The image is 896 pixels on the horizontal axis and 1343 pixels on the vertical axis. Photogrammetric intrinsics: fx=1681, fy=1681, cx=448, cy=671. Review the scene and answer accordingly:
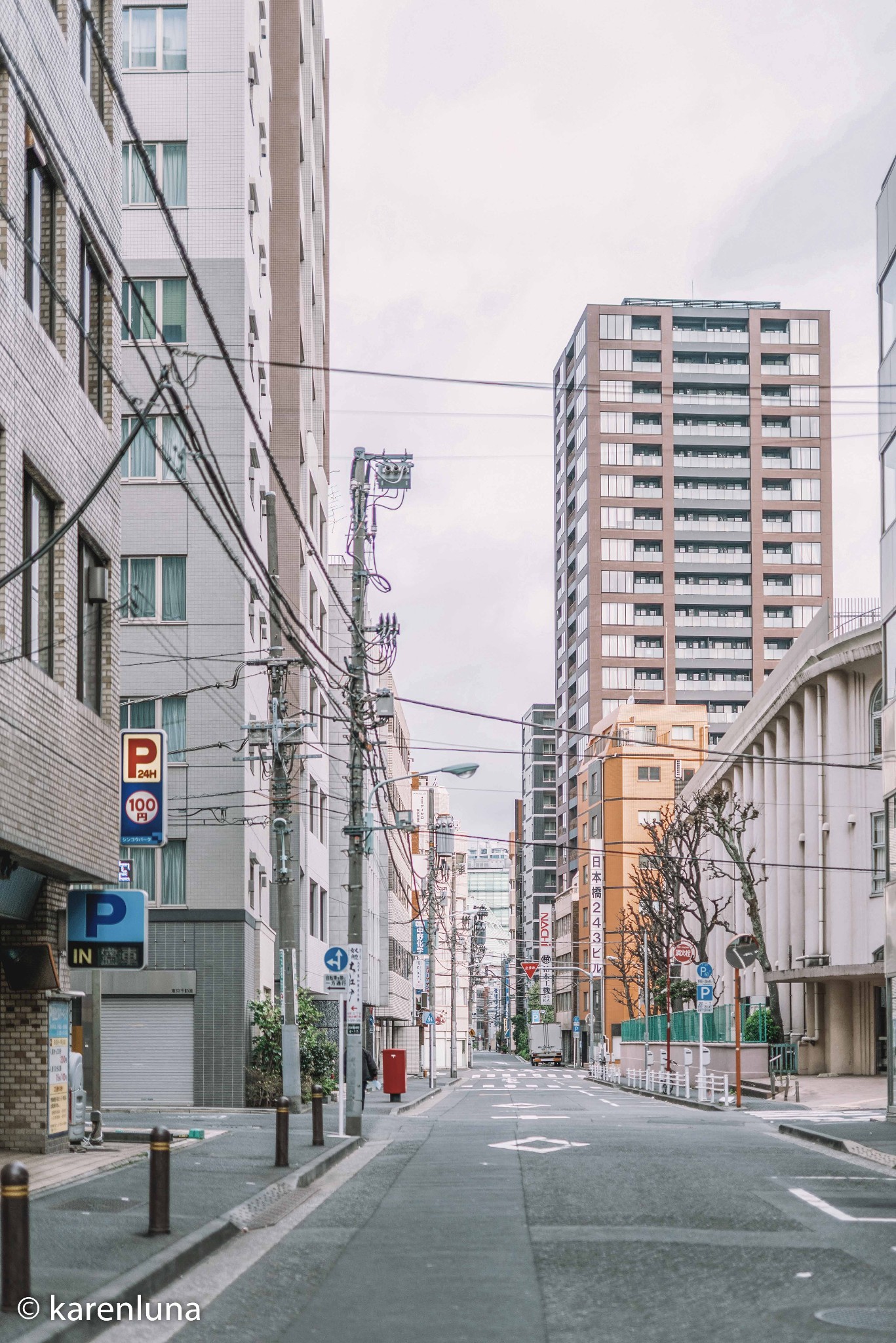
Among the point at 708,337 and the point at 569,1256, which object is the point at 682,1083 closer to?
the point at 569,1256

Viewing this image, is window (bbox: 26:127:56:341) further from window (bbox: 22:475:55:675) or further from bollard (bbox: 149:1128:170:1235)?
bollard (bbox: 149:1128:170:1235)

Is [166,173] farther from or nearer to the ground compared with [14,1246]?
farther from the ground

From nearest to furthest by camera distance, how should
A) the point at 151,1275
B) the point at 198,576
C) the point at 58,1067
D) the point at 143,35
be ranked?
the point at 151,1275 < the point at 58,1067 < the point at 198,576 < the point at 143,35

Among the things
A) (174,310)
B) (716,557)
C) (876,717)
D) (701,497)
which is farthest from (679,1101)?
(701,497)

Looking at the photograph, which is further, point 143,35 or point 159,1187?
point 143,35

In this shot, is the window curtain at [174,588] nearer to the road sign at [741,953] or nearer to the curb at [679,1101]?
the road sign at [741,953]

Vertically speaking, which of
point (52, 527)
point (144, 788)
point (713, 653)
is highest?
point (713, 653)

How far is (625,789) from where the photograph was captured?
122750 mm

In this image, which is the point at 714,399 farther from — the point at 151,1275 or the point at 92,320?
the point at 151,1275

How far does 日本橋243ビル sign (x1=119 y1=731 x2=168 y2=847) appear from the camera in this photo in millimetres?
23828

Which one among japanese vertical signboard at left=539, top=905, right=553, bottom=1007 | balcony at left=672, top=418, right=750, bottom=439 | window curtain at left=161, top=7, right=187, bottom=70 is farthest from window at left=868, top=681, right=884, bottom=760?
japanese vertical signboard at left=539, top=905, right=553, bottom=1007

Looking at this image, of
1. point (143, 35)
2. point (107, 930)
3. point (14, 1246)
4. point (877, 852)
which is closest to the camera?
point (14, 1246)

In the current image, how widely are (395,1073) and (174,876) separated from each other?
8064mm

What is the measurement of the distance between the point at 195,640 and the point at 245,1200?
81.7ft
